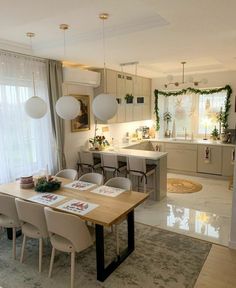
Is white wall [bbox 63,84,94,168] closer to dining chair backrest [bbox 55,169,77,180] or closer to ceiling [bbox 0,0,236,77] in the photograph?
ceiling [bbox 0,0,236,77]

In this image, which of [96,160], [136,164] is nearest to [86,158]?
[96,160]

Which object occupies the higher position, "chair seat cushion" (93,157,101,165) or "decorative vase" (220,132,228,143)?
"decorative vase" (220,132,228,143)

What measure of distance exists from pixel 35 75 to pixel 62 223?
281 cm

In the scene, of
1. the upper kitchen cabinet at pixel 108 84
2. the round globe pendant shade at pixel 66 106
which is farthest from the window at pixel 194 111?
the round globe pendant shade at pixel 66 106

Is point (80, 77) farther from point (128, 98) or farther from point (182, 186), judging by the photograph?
point (182, 186)

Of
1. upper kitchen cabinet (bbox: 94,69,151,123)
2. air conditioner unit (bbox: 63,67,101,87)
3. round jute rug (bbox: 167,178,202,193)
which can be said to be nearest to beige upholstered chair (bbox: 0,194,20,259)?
air conditioner unit (bbox: 63,67,101,87)

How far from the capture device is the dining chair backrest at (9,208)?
9.18 feet

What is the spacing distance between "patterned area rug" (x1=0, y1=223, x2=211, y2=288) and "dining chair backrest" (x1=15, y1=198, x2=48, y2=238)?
493 millimetres

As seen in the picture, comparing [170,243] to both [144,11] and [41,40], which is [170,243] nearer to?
[144,11]

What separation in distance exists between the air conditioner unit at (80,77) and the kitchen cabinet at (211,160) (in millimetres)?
3155

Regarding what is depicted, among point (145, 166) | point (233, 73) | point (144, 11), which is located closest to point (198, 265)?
point (145, 166)

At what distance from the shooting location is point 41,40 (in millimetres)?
3525

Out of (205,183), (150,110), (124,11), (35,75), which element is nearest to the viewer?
(124,11)

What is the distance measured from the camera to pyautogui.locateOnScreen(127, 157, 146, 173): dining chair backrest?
4.38 meters
